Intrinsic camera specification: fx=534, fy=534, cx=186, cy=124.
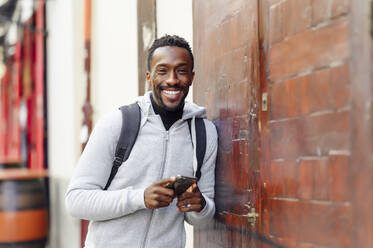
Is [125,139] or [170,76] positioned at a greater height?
[170,76]

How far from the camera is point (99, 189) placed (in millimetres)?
2328

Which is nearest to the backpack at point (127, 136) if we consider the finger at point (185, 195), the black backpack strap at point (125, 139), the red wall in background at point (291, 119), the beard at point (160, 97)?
the black backpack strap at point (125, 139)

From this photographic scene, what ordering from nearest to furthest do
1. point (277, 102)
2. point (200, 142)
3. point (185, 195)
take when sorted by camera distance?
1. point (277, 102)
2. point (185, 195)
3. point (200, 142)

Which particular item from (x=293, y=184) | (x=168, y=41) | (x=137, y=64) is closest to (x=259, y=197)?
(x=293, y=184)

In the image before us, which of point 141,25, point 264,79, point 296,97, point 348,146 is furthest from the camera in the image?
point 141,25

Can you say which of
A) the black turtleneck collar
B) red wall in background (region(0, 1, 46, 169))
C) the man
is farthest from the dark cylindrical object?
the black turtleneck collar

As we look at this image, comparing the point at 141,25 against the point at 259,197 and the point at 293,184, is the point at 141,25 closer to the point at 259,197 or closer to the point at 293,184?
the point at 259,197

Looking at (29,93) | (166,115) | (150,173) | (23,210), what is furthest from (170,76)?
(29,93)

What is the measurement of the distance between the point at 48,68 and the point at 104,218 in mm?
5759

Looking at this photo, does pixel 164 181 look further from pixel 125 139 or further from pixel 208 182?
pixel 208 182

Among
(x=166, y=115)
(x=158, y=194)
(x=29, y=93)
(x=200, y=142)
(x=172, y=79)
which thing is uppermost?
(x=29, y=93)

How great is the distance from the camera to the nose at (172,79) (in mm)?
2379

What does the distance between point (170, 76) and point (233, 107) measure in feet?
1.16

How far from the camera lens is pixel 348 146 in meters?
1.58
